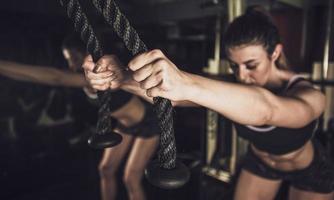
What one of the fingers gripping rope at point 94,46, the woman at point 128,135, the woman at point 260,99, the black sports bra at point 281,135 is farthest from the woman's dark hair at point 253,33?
the woman at point 128,135

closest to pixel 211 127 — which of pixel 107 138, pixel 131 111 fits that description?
pixel 131 111

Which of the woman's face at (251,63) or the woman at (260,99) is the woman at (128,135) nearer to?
the woman at (260,99)

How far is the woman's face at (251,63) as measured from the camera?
127 cm

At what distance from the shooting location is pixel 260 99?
79cm

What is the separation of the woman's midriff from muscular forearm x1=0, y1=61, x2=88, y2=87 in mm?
1207

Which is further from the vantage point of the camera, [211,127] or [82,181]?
[82,181]

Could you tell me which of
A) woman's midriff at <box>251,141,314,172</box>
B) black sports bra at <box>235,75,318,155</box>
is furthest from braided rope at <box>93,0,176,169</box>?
woman's midriff at <box>251,141,314,172</box>

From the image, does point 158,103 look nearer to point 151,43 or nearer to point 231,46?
point 231,46

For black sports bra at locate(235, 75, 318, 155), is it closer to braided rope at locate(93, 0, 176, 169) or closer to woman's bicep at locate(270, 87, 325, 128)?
woman's bicep at locate(270, 87, 325, 128)

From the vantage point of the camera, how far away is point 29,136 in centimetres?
502

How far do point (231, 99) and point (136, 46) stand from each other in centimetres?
29

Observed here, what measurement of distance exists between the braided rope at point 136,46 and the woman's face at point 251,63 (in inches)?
29.6

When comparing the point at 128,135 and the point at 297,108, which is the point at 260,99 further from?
the point at 128,135

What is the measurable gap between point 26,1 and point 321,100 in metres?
5.64
